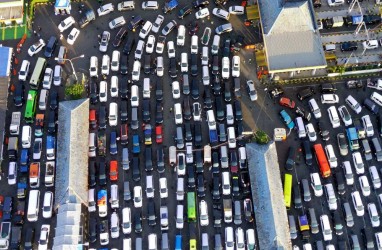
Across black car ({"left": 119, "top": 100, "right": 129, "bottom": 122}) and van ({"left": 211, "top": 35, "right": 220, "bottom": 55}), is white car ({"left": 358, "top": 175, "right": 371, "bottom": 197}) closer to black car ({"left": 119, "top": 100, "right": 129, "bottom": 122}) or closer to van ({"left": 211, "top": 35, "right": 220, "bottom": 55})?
van ({"left": 211, "top": 35, "right": 220, "bottom": 55})

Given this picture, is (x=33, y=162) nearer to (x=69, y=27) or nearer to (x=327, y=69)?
(x=69, y=27)

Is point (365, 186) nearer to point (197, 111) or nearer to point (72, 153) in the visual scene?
point (197, 111)

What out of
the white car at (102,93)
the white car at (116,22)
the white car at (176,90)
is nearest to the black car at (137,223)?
the white car at (102,93)

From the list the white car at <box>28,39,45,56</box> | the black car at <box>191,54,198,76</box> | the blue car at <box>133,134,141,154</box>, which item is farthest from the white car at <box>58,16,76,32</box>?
the blue car at <box>133,134,141,154</box>

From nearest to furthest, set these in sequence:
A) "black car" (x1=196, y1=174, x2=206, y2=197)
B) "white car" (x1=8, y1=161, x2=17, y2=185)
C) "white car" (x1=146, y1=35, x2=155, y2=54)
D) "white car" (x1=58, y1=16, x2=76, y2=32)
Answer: "black car" (x1=196, y1=174, x2=206, y2=197), "white car" (x1=8, y1=161, x2=17, y2=185), "white car" (x1=146, y1=35, x2=155, y2=54), "white car" (x1=58, y1=16, x2=76, y2=32)

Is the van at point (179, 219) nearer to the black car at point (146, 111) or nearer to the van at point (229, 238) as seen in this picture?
→ the van at point (229, 238)
